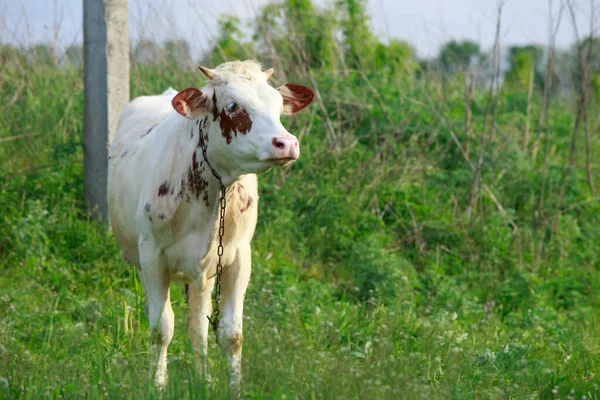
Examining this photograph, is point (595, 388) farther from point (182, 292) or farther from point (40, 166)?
point (40, 166)

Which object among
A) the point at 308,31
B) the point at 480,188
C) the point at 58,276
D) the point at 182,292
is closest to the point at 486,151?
the point at 480,188

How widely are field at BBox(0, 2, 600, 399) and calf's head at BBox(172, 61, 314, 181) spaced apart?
2.76 feet

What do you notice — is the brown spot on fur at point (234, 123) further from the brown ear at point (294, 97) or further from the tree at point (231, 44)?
the tree at point (231, 44)

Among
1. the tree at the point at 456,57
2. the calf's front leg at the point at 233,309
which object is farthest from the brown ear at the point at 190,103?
the tree at the point at 456,57

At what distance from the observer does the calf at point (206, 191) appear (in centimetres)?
438

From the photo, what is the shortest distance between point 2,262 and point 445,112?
4.93 meters

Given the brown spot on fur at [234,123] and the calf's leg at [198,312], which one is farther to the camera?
the calf's leg at [198,312]

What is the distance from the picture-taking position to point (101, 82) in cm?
736

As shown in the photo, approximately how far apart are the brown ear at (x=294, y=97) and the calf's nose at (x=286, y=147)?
686mm

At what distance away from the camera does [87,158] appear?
7.52m

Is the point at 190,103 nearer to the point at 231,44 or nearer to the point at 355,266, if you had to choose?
A: the point at 355,266

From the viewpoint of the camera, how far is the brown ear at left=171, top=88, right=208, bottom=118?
14.5 ft

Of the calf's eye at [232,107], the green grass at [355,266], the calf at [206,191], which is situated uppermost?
the calf's eye at [232,107]

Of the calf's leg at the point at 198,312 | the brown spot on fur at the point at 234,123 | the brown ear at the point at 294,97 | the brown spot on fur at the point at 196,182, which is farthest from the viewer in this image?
the calf's leg at the point at 198,312
